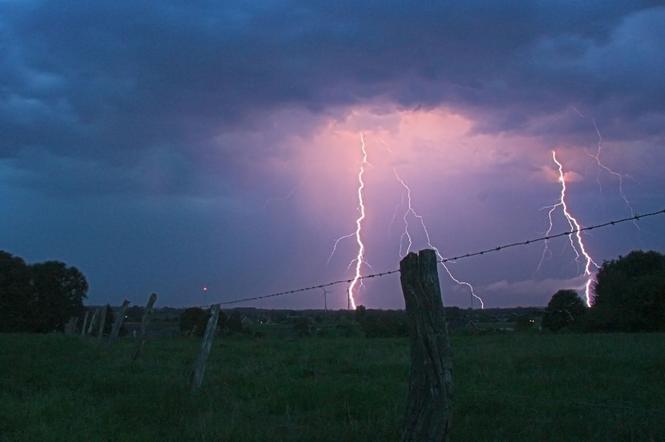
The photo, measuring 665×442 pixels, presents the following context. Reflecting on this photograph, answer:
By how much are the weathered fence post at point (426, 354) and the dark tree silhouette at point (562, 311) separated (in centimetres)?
4178

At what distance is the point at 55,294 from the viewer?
4959cm

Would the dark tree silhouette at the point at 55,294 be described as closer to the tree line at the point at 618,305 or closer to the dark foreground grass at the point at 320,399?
the tree line at the point at 618,305

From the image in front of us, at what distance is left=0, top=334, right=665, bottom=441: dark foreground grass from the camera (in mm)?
6965

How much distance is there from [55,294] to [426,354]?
48.9 m

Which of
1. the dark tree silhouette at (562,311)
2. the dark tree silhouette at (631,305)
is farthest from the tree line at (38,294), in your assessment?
the dark tree silhouette at (631,305)

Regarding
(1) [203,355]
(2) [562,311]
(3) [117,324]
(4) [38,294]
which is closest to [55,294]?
(4) [38,294]

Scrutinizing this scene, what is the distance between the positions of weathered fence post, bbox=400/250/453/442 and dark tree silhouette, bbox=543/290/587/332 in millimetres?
41777

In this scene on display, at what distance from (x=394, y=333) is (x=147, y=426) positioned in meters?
31.1

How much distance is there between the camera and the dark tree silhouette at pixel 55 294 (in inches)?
1881

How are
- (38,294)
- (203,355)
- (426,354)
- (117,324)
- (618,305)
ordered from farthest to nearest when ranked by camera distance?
(38,294) < (618,305) < (117,324) < (203,355) < (426,354)

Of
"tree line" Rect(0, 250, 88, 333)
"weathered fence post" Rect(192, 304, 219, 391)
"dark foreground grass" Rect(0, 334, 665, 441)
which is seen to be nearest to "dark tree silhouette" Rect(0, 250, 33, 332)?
"tree line" Rect(0, 250, 88, 333)

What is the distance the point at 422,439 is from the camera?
5.16 meters

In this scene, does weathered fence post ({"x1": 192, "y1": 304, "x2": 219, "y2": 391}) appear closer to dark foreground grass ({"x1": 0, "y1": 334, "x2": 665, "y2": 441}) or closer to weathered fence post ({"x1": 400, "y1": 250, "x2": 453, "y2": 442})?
dark foreground grass ({"x1": 0, "y1": 334, "x2": 665, "y2": 441})

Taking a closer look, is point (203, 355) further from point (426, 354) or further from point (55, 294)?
point (55, 294)
